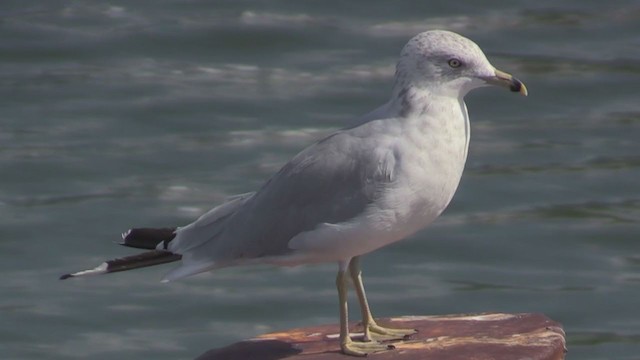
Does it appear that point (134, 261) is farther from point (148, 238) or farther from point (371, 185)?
point (371, 185)

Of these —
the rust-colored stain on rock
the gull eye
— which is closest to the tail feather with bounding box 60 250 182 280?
the rust-colored stain on rock

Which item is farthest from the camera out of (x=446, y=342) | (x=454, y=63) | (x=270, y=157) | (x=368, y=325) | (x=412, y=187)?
(x=270, y=157)

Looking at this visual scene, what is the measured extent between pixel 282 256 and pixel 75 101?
587 centimetres

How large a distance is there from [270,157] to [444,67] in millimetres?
4947

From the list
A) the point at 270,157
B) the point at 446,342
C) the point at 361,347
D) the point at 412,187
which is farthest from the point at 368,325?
the point at 270,157

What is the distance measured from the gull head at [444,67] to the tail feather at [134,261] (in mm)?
1044

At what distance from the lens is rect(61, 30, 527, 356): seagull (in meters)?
5.93

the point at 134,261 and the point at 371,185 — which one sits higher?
the point at 371,185

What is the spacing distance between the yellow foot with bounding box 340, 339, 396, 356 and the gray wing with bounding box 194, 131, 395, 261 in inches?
14.9

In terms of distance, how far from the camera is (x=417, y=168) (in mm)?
5906

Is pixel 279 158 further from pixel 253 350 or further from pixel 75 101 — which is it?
pixel 253 350

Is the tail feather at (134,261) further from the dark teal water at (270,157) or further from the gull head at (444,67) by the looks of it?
the dark teal water at (270,157)

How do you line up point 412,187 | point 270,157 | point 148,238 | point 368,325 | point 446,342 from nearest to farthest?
point 412,187, point 446,342, point 368,325, point 148,238, point 270,157

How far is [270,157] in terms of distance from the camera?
10.9 metres
